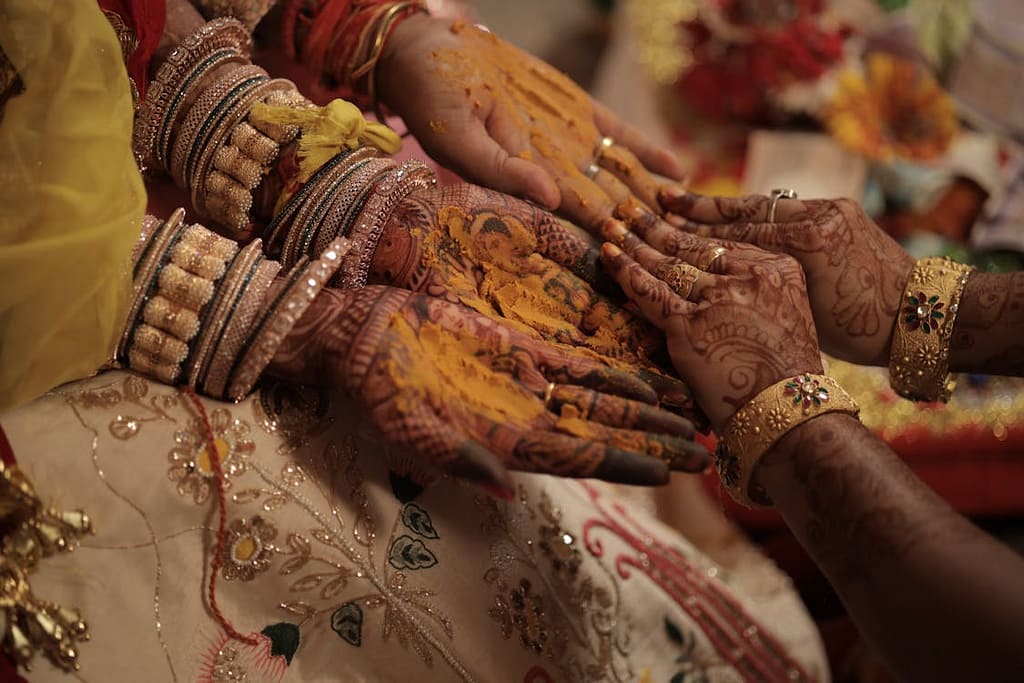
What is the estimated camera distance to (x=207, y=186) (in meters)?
0.82

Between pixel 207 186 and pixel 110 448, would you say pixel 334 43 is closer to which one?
pixel 207 186

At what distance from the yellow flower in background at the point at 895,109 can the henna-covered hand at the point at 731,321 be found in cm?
142

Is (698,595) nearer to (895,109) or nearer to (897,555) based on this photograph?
(897,555)

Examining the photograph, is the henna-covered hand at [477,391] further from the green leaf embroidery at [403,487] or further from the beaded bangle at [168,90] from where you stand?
the beaded bangle at [168,90]

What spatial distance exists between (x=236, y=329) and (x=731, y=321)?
0.41m

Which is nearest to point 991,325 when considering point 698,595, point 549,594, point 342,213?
point 698,595

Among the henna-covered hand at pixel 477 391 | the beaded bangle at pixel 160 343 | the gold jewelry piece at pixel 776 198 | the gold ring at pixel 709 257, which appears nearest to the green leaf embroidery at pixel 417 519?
the henna-covered hand at pixel 477 391

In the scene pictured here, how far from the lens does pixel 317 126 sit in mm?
810

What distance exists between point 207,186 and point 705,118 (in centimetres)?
164

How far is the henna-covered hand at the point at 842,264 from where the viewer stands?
2.81 ft

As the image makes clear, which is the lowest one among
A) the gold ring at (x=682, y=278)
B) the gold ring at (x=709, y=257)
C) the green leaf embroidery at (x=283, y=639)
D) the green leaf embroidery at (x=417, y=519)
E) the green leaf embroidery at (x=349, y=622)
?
the green leaf embroidery at (x=283, y=639)

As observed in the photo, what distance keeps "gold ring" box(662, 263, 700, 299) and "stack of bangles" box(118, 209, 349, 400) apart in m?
0.32

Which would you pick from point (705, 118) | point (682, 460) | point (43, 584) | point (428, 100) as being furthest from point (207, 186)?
point (705, 118)

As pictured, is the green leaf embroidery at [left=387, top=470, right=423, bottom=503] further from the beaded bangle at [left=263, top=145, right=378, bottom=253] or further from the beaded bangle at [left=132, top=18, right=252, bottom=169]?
the beaded bangle at [left=132, top=18, right=252, bottom=169]
